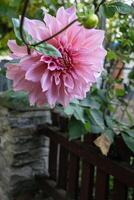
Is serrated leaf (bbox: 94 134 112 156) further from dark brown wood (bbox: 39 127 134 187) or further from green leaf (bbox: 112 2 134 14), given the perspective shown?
green leaf (bbox: 112 2 134 14)

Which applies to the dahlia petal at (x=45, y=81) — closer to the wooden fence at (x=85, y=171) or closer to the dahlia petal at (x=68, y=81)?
the dahlia petal at (x=68, y=81)

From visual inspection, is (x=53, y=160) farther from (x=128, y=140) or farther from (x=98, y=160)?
(x=128, y=140)

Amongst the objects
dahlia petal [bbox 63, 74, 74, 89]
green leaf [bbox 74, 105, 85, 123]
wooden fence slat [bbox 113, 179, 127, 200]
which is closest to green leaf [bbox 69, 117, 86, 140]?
green leaf [bbox 74, 105, 85, 123]

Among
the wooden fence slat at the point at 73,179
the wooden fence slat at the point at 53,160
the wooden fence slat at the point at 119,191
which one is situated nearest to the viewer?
the wooden fence slat at the point at 119,191

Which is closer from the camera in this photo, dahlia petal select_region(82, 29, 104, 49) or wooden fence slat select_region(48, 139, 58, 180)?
dahlia petal select_region(82, 29, 104, 49)

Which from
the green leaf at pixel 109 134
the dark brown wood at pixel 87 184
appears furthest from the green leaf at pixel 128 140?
the dark brown wood at pixel 87 184

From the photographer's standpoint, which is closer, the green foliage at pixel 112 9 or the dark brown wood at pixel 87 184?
the green foliage at pixel 112 9

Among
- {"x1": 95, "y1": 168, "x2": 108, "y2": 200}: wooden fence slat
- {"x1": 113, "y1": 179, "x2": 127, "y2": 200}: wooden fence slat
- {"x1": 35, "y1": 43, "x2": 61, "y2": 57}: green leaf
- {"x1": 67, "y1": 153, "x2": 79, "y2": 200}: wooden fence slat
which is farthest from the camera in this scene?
{"x1": 67, "y1": 153, "x2": 79, "y2": 200}: wooden fence slat

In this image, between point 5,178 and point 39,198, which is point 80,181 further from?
point 5,178
